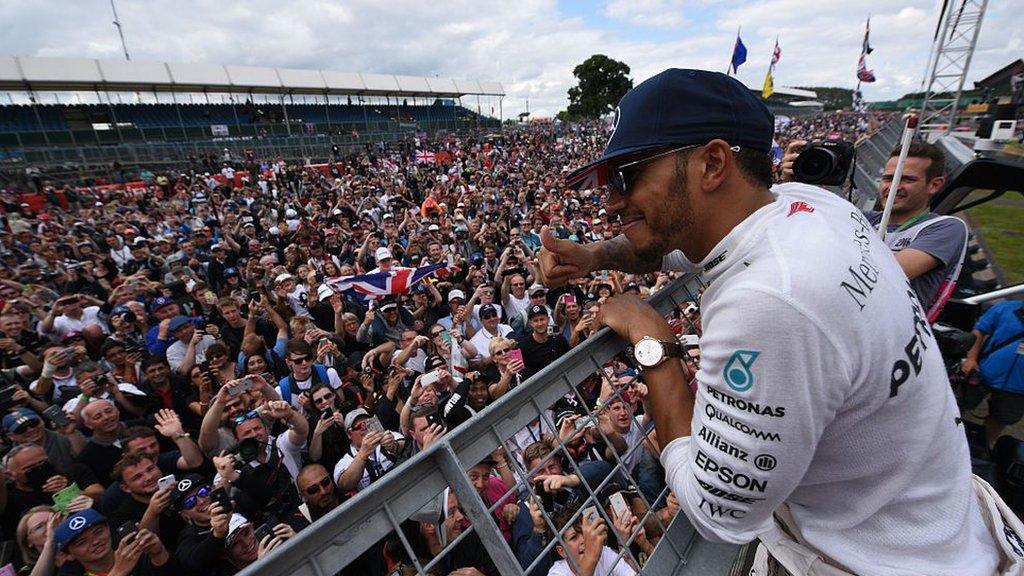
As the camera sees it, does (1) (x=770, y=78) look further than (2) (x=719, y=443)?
Yes

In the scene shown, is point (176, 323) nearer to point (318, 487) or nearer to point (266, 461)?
point (266, 461)

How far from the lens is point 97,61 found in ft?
117

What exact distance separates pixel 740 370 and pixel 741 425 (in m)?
0.13

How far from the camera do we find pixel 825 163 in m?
Result: 2.43

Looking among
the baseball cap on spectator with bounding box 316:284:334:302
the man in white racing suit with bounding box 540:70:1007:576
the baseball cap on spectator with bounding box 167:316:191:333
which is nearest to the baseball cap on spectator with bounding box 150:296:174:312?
the baseball cap on spectator with bounding box 167:316:191:333

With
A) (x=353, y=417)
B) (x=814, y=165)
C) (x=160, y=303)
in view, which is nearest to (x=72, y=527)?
(x=353, y=417)

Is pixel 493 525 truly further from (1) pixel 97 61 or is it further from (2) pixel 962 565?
(1) pixel 97 61

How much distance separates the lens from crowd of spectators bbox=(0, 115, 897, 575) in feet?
10.5

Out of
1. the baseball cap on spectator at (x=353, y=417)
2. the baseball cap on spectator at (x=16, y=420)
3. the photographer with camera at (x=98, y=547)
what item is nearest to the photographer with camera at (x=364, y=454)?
the baseball cap on spectator at (x=353, y=417)

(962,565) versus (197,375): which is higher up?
(962,565)

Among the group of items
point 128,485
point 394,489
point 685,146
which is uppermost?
point 685,146

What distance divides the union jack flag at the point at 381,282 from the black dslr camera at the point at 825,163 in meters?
6.16

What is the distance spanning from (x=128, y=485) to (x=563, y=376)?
426 centimetres

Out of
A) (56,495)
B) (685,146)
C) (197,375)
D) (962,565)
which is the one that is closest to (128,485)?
(56,495)
